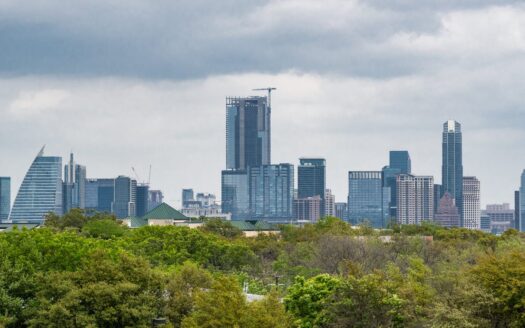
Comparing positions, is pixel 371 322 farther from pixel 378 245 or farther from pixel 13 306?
pixel 378 245

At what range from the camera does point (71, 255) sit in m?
57.5

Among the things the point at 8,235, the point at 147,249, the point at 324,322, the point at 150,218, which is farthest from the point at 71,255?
the point at 150,218

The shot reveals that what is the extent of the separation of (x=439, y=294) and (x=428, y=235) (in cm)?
8127

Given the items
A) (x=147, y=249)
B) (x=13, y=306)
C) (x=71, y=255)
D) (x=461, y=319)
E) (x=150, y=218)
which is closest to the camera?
(x=461, y=319)

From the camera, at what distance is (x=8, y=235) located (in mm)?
60781

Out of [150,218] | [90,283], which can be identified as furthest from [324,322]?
[150,218]

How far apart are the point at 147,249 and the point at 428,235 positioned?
169 ft

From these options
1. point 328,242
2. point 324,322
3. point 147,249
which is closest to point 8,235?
point 324,322

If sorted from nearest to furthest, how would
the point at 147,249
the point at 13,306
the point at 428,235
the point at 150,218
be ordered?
the point at 13,306
the point at 147,249
the point at 428,235
the point at 150,218

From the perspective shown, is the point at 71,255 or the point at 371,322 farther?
the point at 71,255

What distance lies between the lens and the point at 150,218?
17950cm

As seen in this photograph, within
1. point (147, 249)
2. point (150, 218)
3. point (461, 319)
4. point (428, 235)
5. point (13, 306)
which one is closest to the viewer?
point (461, 319)

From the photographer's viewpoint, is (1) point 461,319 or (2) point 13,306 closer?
(1) point 461,319

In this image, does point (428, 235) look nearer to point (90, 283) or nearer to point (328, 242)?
point (328, 242)
